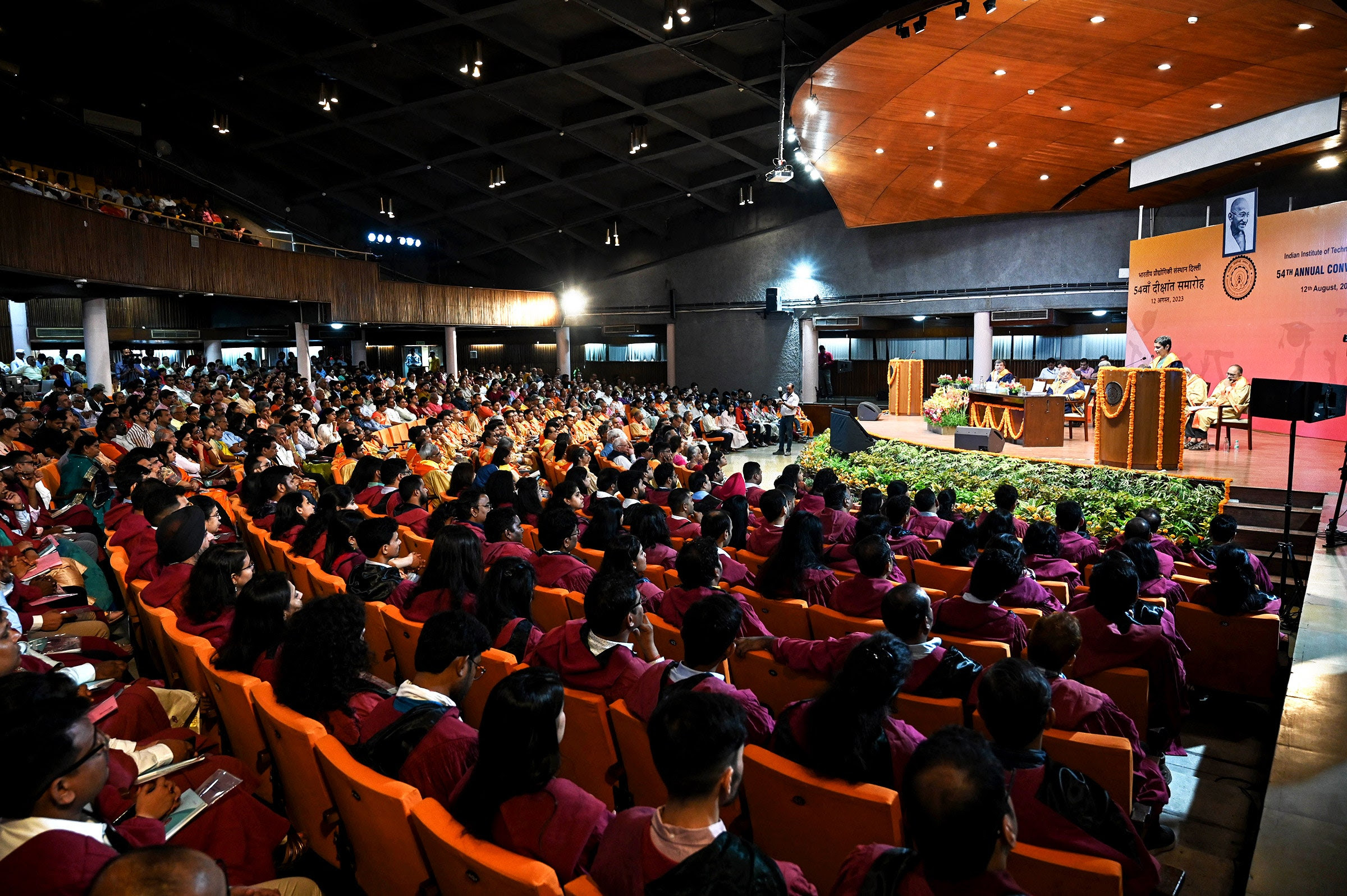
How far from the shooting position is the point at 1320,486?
290 inches

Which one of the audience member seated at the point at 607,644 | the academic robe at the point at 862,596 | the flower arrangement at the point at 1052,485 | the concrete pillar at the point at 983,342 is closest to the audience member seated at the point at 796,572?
the academic robe at the point at 862,596

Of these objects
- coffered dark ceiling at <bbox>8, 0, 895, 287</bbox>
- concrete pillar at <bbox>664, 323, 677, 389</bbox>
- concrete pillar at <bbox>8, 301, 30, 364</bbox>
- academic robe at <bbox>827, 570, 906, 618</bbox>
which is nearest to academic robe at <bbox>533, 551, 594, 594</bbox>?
academic robe at <bbox>827, 570, 906, 618</bbox>

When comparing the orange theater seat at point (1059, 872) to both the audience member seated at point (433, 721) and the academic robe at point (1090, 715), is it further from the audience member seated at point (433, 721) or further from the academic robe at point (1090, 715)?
the audience member seated at point (433, 721)

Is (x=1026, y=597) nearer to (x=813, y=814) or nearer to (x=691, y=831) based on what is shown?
(x=813, y=814)

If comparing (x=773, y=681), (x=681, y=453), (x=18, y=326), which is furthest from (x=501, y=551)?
(x=18, y=326)

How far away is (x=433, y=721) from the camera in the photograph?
223 centimetres

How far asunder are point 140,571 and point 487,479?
3.09m

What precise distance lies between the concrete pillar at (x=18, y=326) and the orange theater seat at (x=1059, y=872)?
19.9 m

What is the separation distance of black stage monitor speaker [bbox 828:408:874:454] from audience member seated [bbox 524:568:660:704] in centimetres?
901

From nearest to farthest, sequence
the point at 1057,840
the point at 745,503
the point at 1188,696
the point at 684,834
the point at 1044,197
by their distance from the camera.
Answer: the point at 684,834
the point at 1057,840
the point at 1188,696
the point at 745,503
the point at 1044,197

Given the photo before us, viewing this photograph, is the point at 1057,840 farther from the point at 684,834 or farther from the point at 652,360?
the point at 652,360

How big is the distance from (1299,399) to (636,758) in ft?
19.5

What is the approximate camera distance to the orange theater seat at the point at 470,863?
1.59 metres

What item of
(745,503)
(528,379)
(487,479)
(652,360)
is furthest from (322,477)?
(652,360)
